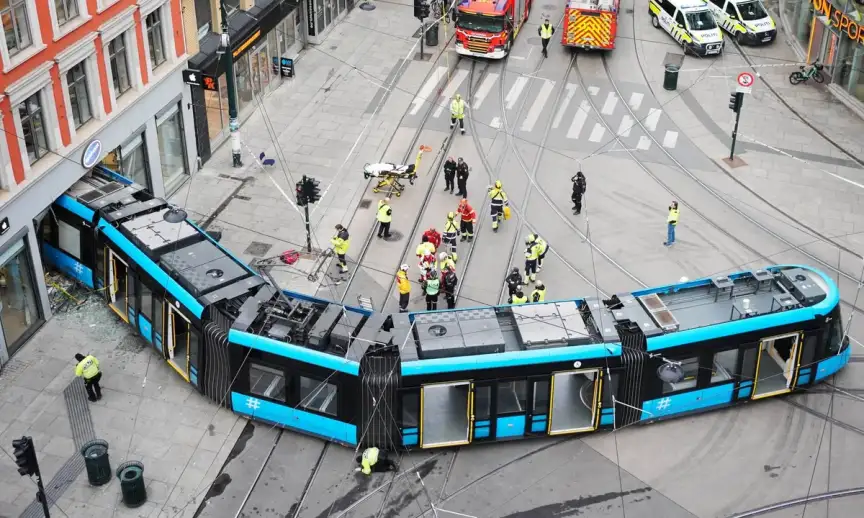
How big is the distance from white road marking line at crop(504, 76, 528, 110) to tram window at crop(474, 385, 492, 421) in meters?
19.9

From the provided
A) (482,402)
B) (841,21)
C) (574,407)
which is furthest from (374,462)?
(841,21)

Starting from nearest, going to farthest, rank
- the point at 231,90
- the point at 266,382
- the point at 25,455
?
the point at 25,455, the point at 266,382, the point at 231,90

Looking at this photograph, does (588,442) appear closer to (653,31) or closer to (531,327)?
(531,327)

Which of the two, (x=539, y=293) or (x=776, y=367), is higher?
(x=539, y=293)

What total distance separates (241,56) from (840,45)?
76.4ft

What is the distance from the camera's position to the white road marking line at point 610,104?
139 feet

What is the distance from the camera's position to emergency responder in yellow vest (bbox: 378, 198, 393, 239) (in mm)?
33250

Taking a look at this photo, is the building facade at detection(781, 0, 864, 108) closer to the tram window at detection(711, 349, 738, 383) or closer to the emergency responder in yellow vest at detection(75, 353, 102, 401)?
the tram window at detection(711, 349, 738, 383)

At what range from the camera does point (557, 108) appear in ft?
140

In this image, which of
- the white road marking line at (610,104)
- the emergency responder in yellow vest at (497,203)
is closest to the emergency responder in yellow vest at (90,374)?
the emergency responder in yellow vest at (497,203)

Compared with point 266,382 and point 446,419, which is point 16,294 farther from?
point 446,419

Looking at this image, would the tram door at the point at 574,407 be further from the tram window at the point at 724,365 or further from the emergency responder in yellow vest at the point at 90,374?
the emergency responder in yellow vest at the point at 90,374

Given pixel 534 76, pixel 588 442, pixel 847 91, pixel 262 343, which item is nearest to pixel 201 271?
pixel 262 343

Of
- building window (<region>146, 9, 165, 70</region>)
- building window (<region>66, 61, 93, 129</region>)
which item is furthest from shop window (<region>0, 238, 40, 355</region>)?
building window (<region>146, 9, 165, 70</region>)
